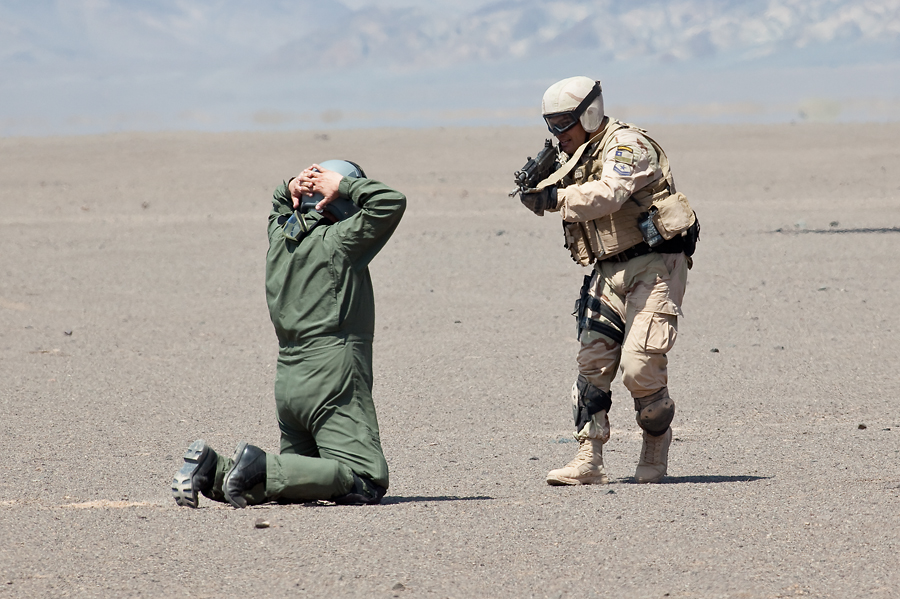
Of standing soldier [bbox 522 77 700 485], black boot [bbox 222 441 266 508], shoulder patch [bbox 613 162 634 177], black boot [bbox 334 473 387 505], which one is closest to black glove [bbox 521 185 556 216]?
standing soldier [bbox 522 77 700 485]

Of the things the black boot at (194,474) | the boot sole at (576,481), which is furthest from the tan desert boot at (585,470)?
the black boot at (194,474)

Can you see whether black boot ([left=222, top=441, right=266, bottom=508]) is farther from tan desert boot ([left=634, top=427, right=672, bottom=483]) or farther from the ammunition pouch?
tan desert boot ([left=634, top=427, right=672, bottom=483])

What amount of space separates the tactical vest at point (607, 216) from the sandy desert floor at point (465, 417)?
3.60 feet

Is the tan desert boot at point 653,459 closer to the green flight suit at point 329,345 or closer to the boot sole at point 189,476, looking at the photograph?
the green flight suit at point 329,345

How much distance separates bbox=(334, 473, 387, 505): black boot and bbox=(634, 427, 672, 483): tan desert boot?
133 cm

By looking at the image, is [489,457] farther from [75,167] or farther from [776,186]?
[75,167]

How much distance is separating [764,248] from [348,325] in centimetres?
1226

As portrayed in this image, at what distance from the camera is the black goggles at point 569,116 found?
18.8 ft

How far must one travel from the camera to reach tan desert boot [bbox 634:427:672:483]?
5.88m

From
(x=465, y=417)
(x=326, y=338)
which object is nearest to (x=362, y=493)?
(x=326, y=338)

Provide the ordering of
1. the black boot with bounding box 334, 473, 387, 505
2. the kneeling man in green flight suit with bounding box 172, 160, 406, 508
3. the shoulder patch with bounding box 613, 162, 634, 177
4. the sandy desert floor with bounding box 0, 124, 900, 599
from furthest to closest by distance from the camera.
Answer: the shoulder patch with bounding box 613, 162, 634, 177 < the black boot with bounding box 334, 473, 387, 505 < the kneeling man in green flight suit with bounding box 172, 160, 406, 508 < the sandy desert floor with bounding box 0, 124, 900, 599

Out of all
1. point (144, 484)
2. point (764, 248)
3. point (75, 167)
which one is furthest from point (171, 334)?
point (75, 167)

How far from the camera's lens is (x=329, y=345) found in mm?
5207

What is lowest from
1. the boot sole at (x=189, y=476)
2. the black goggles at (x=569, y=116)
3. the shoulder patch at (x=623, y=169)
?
the boot sole at (x=189, y=476)
